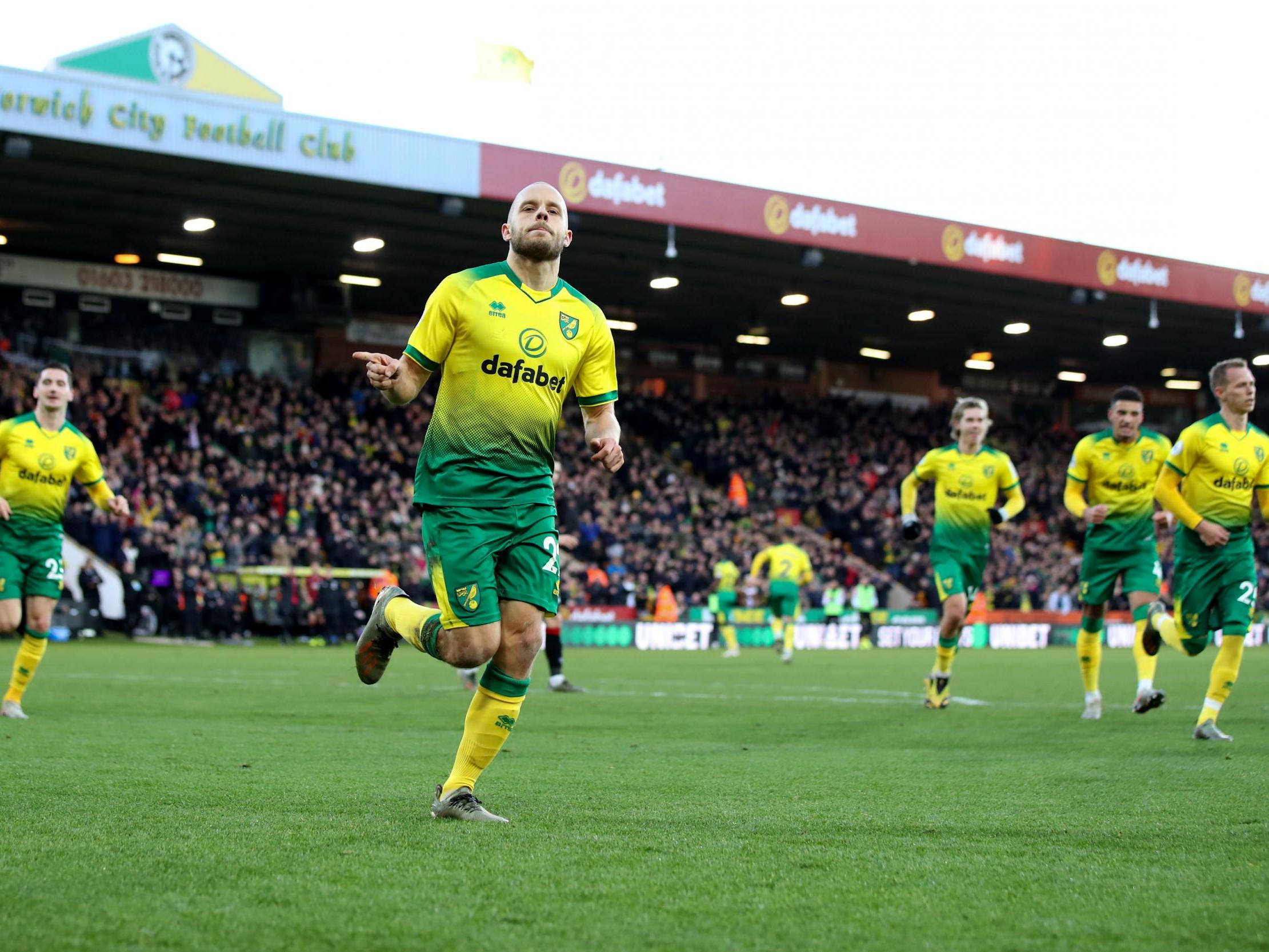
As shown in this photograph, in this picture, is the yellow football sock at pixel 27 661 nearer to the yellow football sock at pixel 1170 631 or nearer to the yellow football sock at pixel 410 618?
the yellow football sock at pixel 410 618

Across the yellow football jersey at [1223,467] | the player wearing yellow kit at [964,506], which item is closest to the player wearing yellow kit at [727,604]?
the player wearing yellow kit at [964,506]

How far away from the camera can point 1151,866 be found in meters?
4.22

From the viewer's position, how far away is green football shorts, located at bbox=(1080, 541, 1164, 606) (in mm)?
10930

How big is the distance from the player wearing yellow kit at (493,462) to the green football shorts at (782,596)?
19610 mm

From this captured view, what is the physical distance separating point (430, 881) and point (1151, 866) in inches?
86.0

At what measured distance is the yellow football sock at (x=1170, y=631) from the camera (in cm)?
933

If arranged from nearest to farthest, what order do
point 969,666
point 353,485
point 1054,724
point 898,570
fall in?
1. point 1054,724
2. point 969,666
3. point 353,485
4. point 898,570

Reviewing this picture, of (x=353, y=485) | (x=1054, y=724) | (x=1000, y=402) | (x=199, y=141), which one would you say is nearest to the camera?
(x=1054, y=724)

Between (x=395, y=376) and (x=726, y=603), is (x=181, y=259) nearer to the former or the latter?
(x=726, y=603)

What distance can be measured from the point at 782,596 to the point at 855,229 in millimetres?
8744

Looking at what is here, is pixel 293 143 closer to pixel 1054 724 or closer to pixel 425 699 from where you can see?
pixel 425 699

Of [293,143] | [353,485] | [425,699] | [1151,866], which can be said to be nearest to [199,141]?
[293,143]

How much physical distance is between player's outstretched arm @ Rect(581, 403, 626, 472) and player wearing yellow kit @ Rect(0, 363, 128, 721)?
504 centimetres

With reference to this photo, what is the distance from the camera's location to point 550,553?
531 centimetres
